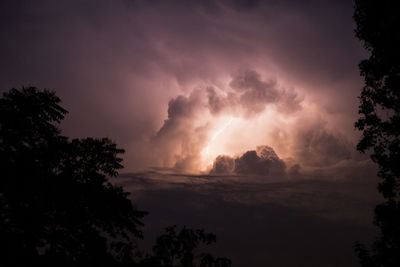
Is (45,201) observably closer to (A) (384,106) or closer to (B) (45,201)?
(B) (45,201)

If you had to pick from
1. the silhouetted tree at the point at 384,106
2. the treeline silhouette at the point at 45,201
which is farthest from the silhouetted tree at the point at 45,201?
the silhouetted tree at the point at 384,106

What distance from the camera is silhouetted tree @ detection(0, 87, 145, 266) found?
7078 mm

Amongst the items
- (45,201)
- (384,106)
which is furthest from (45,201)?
(384,106)

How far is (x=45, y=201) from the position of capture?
25.8 ft

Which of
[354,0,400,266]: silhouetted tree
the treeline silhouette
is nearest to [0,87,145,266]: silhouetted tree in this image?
the treeline silhouette

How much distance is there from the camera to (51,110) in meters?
9.42

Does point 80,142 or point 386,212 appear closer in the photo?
point 386,212

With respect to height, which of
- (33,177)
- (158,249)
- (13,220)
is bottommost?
(158,249)

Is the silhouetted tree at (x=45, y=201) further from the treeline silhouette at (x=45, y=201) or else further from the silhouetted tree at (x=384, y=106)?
the silhouetted tree at (x=384, y=106)

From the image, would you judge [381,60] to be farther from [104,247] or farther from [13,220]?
[13,220]

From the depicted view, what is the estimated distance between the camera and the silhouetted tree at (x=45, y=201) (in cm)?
708

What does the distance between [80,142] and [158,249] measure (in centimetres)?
1952

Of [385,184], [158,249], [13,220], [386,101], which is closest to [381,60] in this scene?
[386,101]

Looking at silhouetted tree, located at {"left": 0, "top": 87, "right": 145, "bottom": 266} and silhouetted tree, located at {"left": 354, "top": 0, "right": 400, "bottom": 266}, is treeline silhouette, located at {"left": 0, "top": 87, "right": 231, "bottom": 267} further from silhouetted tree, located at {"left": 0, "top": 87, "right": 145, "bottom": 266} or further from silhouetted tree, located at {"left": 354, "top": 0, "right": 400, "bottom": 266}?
silhouetted tree, located at {"left": 354, "top": 0, "right": 400, "bottom": 266}
